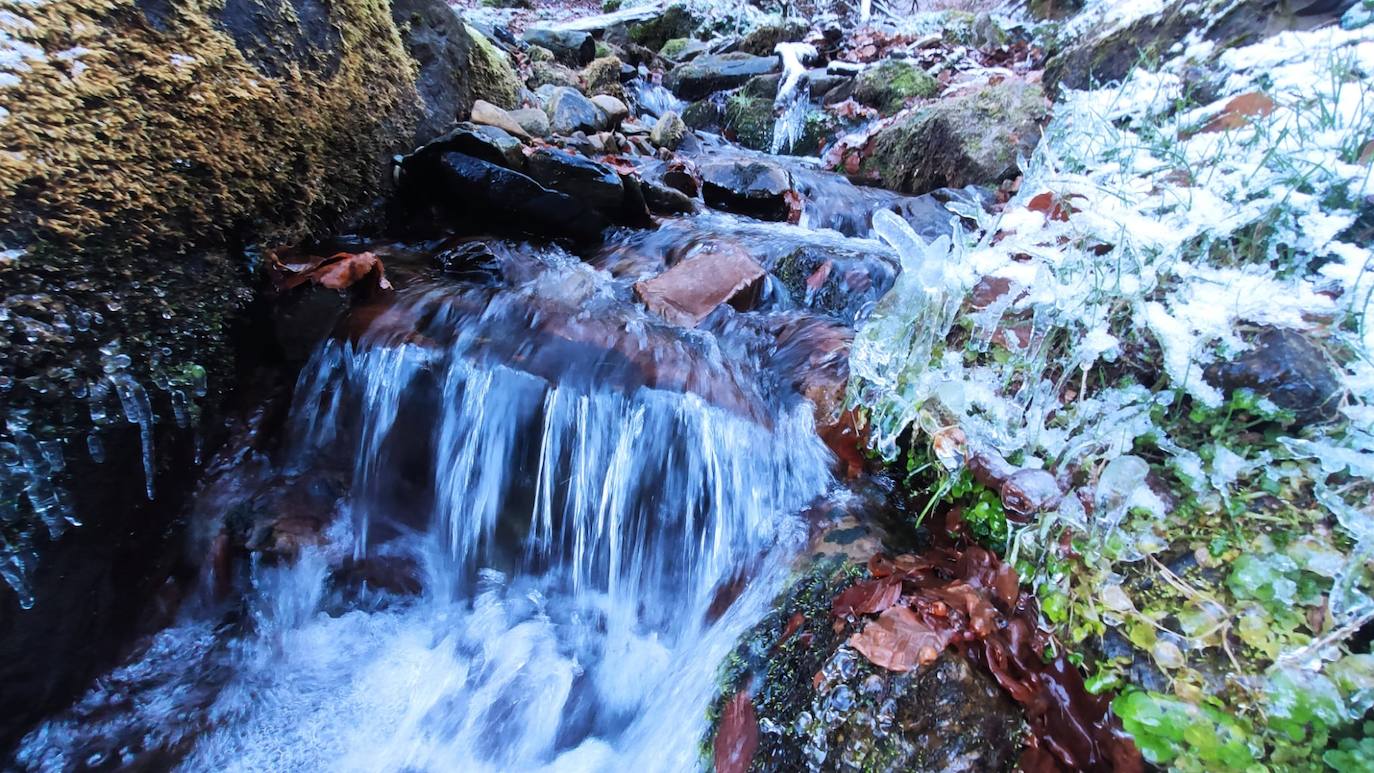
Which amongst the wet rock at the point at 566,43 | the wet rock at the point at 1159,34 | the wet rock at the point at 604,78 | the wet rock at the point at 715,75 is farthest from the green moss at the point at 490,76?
the wet rock at the point at 715,75

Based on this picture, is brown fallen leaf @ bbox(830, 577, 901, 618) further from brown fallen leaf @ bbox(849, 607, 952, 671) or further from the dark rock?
the dark rock

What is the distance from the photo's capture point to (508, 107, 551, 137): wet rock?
16.5 feet

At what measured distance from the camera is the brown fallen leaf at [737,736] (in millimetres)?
1749

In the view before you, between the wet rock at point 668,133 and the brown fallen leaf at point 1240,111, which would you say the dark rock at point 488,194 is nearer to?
the wet rock at point 668,133

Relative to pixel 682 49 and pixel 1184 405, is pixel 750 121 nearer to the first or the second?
pixel 682 49

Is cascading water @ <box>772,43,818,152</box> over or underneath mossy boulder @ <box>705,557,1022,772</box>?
over

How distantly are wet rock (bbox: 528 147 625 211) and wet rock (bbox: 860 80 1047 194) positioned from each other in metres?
3.33

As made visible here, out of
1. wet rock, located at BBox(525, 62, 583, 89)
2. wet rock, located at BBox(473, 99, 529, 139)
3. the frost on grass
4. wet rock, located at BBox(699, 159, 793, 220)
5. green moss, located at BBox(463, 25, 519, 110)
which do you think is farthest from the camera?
wet rock, located at BBox(525, 62, 583, 89)

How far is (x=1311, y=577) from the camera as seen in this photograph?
60.2 inches

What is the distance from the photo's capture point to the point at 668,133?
22.1 ft

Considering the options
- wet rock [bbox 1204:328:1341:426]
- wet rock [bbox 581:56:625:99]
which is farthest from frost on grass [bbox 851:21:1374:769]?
wet rock [bbox 581:56:625:99]

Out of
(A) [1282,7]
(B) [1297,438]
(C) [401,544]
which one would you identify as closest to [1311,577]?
(B) [1297,438]

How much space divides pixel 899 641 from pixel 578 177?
11.0 ft

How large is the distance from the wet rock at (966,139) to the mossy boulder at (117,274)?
5.10 metres
